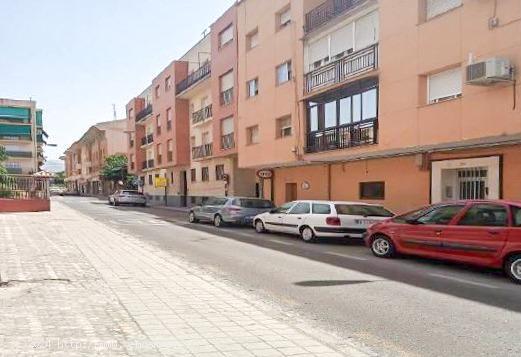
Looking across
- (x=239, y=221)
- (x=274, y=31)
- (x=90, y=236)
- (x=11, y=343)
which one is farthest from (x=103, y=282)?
(x=274, y=31)

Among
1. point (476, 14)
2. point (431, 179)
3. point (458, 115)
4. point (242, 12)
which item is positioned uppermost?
point (242, 12)

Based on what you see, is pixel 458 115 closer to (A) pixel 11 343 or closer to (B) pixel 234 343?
(B) pixel 234 343

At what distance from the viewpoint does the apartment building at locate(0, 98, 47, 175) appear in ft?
247

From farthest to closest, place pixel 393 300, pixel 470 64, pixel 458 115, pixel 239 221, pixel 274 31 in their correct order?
pixel 274 31 → pixel 239 221 → pixel 458 115 → pixel 470 64 → pixel 393 300

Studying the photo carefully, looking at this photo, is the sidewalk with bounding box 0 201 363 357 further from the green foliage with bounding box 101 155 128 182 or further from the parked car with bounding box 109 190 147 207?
the green foliage with bounding box 101 155 128 182

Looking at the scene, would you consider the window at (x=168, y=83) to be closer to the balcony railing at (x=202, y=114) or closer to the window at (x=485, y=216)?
the balcony railing at (x=202, y=114)

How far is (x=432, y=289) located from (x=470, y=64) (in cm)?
739

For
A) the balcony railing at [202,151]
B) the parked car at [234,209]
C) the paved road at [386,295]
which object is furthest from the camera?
the balcony railing at [202,151]

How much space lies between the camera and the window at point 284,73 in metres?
23.5

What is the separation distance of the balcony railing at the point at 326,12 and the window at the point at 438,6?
341 centimetres

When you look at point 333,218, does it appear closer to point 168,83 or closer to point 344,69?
point 344,69

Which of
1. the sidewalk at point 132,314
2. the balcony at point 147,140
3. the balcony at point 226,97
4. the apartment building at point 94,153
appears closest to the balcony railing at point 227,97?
the balcony at point 226,97

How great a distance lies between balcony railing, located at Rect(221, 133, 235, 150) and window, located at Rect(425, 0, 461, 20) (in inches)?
652

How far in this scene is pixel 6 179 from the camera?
27.7 meters
